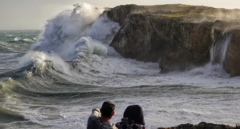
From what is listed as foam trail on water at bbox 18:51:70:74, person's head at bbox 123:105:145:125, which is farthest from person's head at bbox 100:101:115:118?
foam trail on water at bbox 18:51:70:74

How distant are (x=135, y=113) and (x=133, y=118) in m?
0.09

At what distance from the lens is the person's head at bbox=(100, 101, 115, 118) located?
437cm

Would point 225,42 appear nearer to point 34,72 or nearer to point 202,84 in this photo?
point 202,84

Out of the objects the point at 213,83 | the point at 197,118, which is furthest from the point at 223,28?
the point at 197,118

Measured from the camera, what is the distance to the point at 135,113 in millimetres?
4527

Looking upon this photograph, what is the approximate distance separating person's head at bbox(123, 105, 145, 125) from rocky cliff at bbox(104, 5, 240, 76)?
1337cm

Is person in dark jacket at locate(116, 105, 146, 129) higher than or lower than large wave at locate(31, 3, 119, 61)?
higher

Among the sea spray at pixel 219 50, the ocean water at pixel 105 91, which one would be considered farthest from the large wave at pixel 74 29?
the sea spray at pixel 219 50

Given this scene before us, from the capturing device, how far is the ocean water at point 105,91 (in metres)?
10.5

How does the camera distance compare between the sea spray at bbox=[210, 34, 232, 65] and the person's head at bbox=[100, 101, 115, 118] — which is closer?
the person's head at bbox=[100, 101, 115, 118]

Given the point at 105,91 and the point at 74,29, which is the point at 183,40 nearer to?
the point at 105,91

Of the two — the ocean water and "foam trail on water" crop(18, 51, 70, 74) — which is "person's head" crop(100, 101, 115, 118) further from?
"foam trail on water" crop(18, 51, 70, 74)

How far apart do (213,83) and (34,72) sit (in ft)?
26.2

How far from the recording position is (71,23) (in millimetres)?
37219
